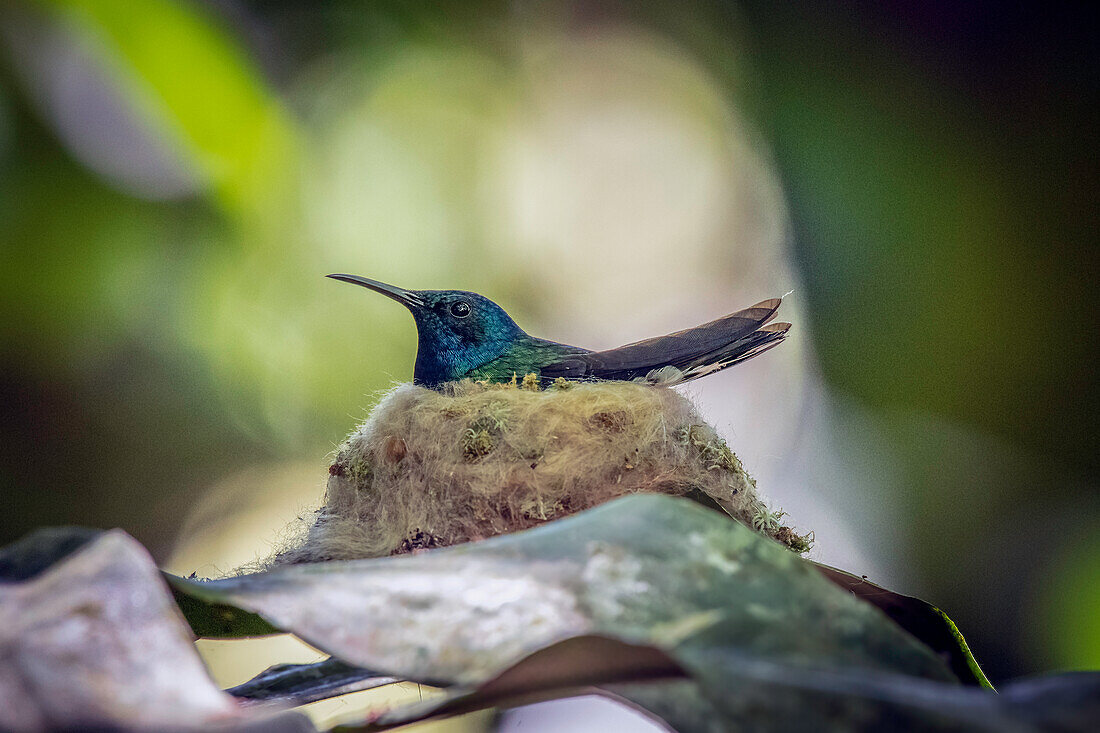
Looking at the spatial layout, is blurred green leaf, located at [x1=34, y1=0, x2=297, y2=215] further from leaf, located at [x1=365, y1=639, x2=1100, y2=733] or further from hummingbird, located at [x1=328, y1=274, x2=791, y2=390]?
leaf, located at [x1=365, y1=639, x2=1100, y2=733]

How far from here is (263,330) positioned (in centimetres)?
131

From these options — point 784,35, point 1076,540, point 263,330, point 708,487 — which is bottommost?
point 1076,540

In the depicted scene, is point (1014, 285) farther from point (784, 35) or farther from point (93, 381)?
point (93, 381)

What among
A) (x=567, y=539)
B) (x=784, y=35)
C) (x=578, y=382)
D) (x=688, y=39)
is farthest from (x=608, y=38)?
(x=567, y=539)

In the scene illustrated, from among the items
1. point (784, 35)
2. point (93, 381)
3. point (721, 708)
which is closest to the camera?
point (721, 708)

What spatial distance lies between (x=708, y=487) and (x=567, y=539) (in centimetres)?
29

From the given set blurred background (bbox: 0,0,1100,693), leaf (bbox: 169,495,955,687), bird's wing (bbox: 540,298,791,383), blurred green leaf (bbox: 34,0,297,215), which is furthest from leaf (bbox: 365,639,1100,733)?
blurred green leaf (bbox: 34,0,297,215)

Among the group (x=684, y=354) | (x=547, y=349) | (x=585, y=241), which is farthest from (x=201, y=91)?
(x=684, y=354)

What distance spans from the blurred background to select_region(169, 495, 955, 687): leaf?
0.74m

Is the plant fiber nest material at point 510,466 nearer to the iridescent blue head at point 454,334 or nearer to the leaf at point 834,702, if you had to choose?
the iridescent blue head at point 454,334

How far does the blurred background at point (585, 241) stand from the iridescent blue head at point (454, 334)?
55cm

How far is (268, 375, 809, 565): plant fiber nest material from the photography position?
495 millimetres

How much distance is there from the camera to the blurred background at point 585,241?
106 cm

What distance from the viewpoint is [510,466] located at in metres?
0.50
